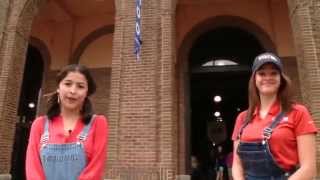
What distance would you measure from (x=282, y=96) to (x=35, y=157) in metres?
1.74

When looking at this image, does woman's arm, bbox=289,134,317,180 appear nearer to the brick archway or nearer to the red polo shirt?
the red polo shirt

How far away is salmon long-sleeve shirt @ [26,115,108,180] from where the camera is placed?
2.41m

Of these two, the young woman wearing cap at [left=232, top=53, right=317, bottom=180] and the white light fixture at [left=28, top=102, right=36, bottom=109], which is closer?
the young woman wearing cap at [left=232, top=53, right=317, bottom=180]

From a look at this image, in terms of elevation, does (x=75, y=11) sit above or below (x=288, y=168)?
above

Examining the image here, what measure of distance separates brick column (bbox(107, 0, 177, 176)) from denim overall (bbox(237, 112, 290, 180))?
5309mm

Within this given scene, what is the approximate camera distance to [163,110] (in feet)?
25.8

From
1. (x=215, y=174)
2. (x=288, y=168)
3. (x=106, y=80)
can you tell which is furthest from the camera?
(x=215, y=174)

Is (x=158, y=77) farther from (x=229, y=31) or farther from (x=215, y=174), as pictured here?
(x=215, y=174)

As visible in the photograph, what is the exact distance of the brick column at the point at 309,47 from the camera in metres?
7.52

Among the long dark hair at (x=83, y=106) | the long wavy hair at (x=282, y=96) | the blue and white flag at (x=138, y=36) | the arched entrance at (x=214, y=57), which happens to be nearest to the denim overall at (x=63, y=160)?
the long dark hair at (x=83, y=106)

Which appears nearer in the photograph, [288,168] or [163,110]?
[288,168]

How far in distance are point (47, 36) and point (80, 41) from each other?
1400mm

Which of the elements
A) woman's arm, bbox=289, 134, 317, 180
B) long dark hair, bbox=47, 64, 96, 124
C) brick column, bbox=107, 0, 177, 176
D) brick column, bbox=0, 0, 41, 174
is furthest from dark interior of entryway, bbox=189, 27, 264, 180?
woman's arm, bbox=289, 134, 317, 180

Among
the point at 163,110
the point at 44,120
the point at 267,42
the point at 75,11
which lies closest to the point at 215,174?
the point at 267,42
